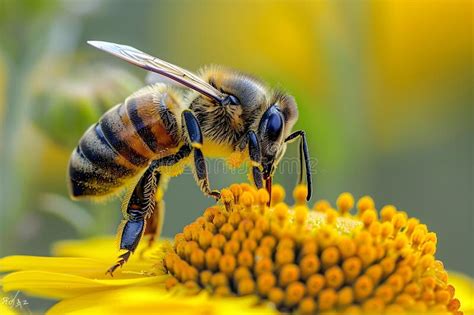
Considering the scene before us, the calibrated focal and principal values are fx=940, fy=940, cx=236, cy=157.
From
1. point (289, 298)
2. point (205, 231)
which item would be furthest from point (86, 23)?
point (289, 298)

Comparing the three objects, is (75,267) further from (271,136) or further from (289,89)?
(289,89)

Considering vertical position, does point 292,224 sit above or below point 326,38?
below

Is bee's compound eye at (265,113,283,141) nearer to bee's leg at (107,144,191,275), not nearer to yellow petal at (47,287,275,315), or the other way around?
bee's leg at (107,144,191,275)

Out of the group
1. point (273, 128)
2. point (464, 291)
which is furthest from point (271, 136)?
point (464, 291)

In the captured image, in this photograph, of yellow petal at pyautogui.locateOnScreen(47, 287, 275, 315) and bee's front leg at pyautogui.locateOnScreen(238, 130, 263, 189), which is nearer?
yellow petal at pyautogui.locateOnScreen(47, 287, 275, 315)

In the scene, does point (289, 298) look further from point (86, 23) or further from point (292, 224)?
point (86, 23)

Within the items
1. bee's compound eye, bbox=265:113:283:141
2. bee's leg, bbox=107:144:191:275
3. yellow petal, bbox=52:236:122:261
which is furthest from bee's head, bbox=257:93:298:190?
yellow petal, bbox=52:236:122:261

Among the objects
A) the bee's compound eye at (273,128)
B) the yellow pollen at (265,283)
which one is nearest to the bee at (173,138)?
the bee's compound eye at (273,128)
